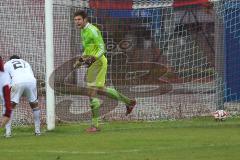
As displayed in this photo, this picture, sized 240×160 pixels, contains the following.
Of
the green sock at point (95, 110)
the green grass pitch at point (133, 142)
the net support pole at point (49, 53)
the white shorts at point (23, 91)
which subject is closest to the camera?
the green grass pitch at point (133, 142)

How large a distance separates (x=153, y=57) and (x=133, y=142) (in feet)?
18.9

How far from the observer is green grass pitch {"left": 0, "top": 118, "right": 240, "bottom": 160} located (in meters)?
10.8

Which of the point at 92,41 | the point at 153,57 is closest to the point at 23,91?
the point at 92,41

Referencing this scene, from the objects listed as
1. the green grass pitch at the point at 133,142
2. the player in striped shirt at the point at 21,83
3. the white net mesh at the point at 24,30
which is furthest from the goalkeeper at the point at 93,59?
the white net mesh at the point at 24,30

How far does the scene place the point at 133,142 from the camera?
12.5 meters

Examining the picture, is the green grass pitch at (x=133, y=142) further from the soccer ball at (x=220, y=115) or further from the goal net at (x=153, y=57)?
the goal net at (x=153, y=57)

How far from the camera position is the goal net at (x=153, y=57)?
16734 millimetres

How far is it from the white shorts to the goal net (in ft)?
5.86

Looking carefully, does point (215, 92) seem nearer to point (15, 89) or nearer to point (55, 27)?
point (55, 27)

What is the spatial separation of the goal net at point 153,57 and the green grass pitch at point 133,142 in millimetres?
913

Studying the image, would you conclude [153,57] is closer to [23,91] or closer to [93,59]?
[93,59]

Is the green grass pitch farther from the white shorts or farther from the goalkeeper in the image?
the white shorts

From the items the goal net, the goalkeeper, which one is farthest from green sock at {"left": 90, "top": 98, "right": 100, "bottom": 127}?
the goal net

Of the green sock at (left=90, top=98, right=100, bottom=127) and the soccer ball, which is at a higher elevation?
the green sock at (left=90, top=98, right=100, bottom=127)
